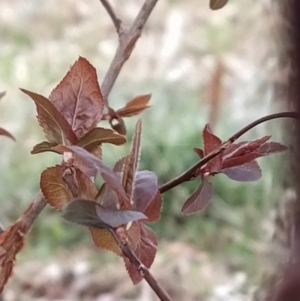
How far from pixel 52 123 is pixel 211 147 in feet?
0.27

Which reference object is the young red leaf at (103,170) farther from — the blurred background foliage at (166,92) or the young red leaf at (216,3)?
the blurred background foliage at (166,92)

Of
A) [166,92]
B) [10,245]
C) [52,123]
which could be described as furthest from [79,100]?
[166,92]

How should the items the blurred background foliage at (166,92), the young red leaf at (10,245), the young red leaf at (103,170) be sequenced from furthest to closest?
1. the blurred background foliage at (166,92)
2. the young red leaf at (10,245)
3. the young red leaf at (103,170)

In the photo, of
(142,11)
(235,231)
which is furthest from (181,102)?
(142,11)

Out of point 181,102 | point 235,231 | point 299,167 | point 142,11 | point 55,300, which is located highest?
point 181,102

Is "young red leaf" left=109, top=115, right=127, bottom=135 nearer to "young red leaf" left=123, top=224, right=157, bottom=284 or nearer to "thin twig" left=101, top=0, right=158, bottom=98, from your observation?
"thin twig" left=101, top=0, right=158, bottom=98

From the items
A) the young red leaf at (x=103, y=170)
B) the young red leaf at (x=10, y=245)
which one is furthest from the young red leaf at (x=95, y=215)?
the young red leaf at (x=10, y=245)

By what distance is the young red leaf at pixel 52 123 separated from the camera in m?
0.31

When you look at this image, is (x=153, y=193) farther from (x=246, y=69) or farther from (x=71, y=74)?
(x=246, y=69)

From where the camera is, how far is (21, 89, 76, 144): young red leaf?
307 mm

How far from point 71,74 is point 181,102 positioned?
5.18 ft

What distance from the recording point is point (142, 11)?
43cm

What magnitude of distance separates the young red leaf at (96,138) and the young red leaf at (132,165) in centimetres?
3

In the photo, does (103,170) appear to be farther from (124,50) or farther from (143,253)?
(124,50)
